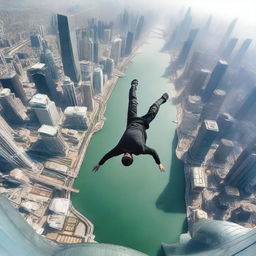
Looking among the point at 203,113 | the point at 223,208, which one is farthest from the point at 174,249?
the point at 203,113

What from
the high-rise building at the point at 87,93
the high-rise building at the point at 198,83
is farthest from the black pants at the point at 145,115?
the high-rise building at the point at 198,83

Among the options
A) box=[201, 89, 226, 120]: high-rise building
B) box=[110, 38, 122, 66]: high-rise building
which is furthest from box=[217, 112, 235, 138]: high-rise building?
box=[110, 38, 122, 66]: high-rise building

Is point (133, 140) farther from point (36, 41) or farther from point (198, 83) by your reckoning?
point (36, 41)

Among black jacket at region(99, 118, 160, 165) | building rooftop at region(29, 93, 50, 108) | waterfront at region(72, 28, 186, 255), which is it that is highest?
black jacket at region(99, 118, 160, 165)

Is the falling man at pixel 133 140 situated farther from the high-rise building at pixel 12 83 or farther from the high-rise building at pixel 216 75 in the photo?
the high-rise building at pixel 216 75

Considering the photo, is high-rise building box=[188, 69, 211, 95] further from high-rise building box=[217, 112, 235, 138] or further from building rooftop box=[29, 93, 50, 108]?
building rooftop box=[29, 93, 50, 108]

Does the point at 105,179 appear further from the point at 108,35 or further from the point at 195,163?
the point at 108,35

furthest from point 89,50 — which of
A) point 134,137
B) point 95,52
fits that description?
point 134,137
